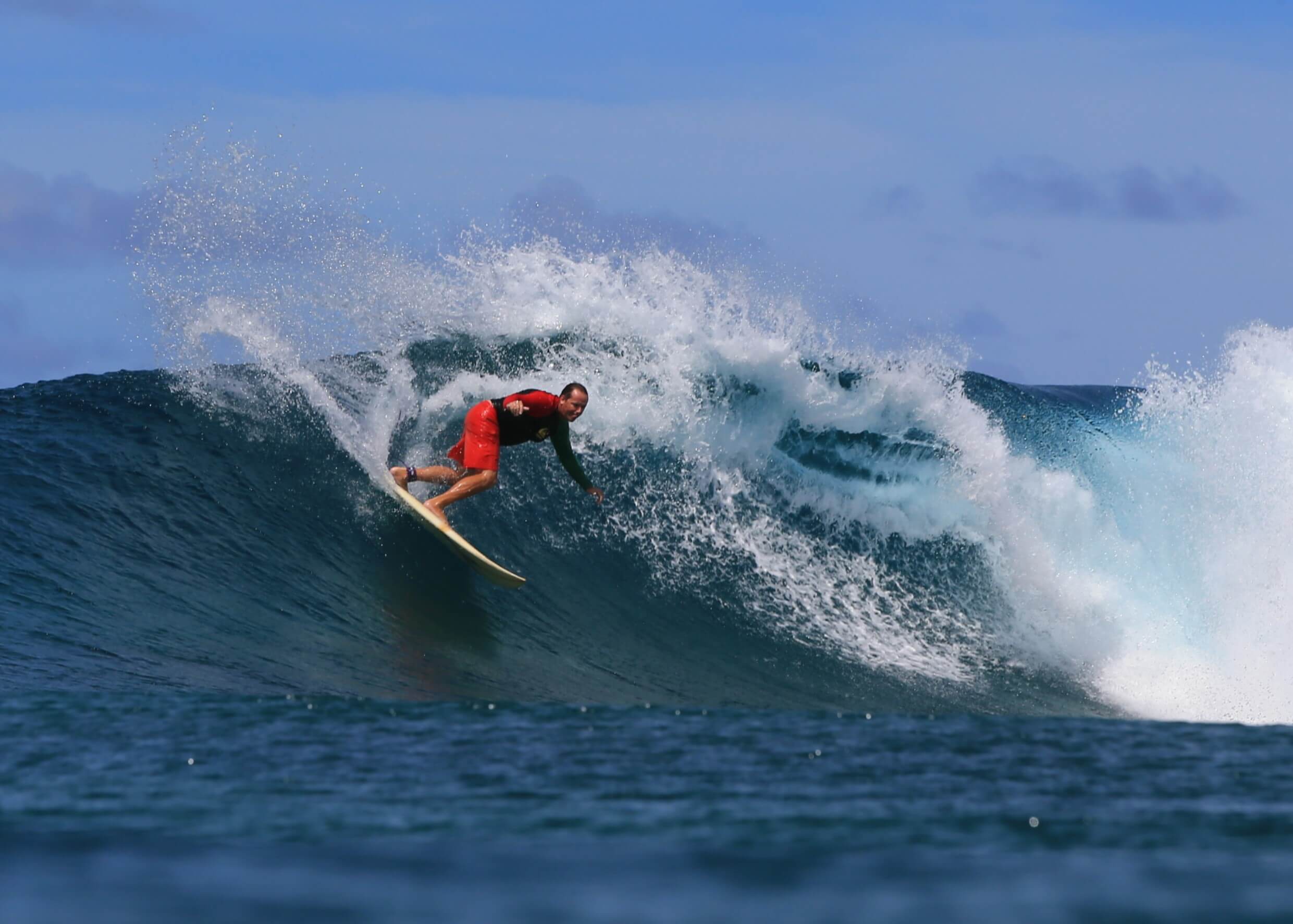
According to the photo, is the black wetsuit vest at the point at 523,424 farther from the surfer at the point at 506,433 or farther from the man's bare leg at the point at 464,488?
the man's bare leg at the point at 464,488

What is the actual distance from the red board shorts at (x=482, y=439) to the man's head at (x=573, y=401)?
22.1 inches

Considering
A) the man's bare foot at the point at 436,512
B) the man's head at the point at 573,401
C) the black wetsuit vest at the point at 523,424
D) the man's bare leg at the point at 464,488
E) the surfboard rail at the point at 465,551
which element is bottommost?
the surfboard rail at the point at 465,551

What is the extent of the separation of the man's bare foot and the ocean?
427mm

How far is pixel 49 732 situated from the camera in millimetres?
5734

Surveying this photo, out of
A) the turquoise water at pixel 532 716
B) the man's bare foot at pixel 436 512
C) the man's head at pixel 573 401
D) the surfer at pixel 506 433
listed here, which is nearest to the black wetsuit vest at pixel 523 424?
the surfer at pixel 506 433

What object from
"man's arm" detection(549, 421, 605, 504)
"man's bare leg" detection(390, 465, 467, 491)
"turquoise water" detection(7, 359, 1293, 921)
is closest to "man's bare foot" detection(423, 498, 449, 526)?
"man's bare leg" detection(390, 465, 467, 491)

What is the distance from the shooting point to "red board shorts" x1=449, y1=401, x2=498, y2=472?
988 centimetres

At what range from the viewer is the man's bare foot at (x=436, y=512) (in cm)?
1017

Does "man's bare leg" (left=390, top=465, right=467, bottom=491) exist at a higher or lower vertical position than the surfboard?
higher

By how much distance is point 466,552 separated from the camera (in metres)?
10.2

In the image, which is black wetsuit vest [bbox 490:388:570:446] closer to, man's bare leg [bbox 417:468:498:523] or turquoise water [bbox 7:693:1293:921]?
man's bare leg [bbox 417:468:498:523]

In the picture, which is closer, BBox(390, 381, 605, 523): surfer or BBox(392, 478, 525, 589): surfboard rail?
BBox(390, 381, 605, 523): surfer

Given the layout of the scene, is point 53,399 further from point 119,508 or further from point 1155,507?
point 1155,507

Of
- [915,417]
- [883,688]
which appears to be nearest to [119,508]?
[883,688]
